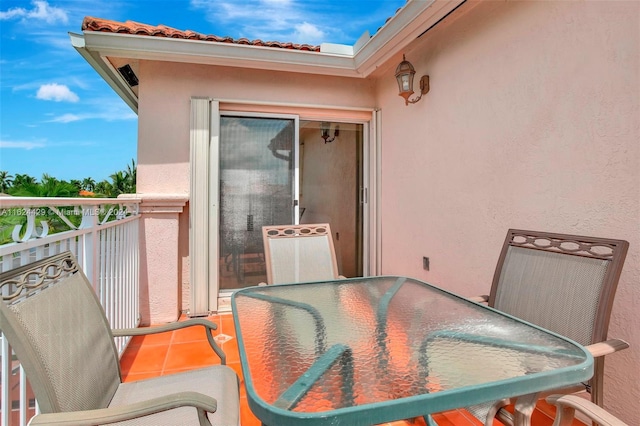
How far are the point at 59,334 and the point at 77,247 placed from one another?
3.16 ft

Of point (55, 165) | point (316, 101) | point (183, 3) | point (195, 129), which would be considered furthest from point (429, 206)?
point (55, 165)

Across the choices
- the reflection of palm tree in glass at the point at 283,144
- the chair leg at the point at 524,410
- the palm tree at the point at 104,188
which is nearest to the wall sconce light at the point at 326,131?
the reflection of palm tree in glass at the point at 283,144

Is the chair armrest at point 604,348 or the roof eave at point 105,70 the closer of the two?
the chair armrest at point 604,348

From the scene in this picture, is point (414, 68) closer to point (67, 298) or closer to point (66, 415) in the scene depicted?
point (67, 298)

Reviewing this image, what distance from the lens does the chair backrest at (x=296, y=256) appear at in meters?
2.37

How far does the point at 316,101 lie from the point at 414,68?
113 cm

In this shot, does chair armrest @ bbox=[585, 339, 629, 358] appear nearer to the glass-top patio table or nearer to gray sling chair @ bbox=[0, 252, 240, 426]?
the glass-top patio table

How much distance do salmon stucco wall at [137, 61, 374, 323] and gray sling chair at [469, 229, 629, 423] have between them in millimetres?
2879

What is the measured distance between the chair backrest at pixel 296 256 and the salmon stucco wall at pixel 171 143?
149 cm

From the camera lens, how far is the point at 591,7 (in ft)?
5.96

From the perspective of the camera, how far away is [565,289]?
153 cm

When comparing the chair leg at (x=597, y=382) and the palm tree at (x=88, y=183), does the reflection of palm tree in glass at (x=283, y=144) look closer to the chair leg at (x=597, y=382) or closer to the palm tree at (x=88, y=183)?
the chair leg at (x=597, y=382)

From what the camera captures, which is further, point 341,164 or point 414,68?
point 341,164

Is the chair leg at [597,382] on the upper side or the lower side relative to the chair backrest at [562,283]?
lower
